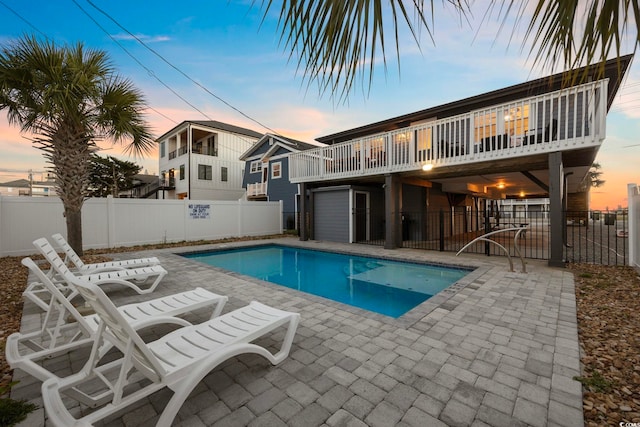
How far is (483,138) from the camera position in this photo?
754 centimetres

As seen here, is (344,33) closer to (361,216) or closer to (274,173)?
(361,216)

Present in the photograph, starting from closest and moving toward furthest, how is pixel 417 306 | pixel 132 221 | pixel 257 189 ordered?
pixel 417 306 < pixel 132 221 < pixel 257 189

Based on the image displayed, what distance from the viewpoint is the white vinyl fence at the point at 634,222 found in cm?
577

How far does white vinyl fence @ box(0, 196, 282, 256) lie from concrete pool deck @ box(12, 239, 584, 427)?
6.68m

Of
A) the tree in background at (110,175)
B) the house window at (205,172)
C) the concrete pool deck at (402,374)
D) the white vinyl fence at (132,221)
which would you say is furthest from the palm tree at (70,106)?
the tree in background at (110,175)

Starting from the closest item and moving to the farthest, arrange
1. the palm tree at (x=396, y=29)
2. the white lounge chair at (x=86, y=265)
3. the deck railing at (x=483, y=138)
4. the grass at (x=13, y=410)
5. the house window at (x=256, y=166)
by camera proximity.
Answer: the palm tree at (x=396, y=29) < the grass at (x=13, y=410) < the white lounge chair at (x=86, y=265) < the deck railing at (x=483, y=138) < the house window at (x=256, y=166)

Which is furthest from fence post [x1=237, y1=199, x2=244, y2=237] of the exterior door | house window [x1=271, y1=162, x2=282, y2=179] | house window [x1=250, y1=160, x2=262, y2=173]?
house window [x1=250, y1=160, x2=262, y2=173]

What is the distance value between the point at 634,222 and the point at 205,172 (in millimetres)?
22990

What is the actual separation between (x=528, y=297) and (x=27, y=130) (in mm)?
11268

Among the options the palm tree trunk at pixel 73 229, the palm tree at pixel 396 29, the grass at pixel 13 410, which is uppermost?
the palm tree at pixel 396 29

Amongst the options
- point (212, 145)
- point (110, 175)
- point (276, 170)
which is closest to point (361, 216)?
point (276, 170)

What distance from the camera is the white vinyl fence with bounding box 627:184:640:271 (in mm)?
5770

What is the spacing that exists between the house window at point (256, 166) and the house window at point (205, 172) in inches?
Answer: 151

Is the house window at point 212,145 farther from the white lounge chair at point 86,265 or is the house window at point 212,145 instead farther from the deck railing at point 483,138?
the white lounge chair at point 86,265
